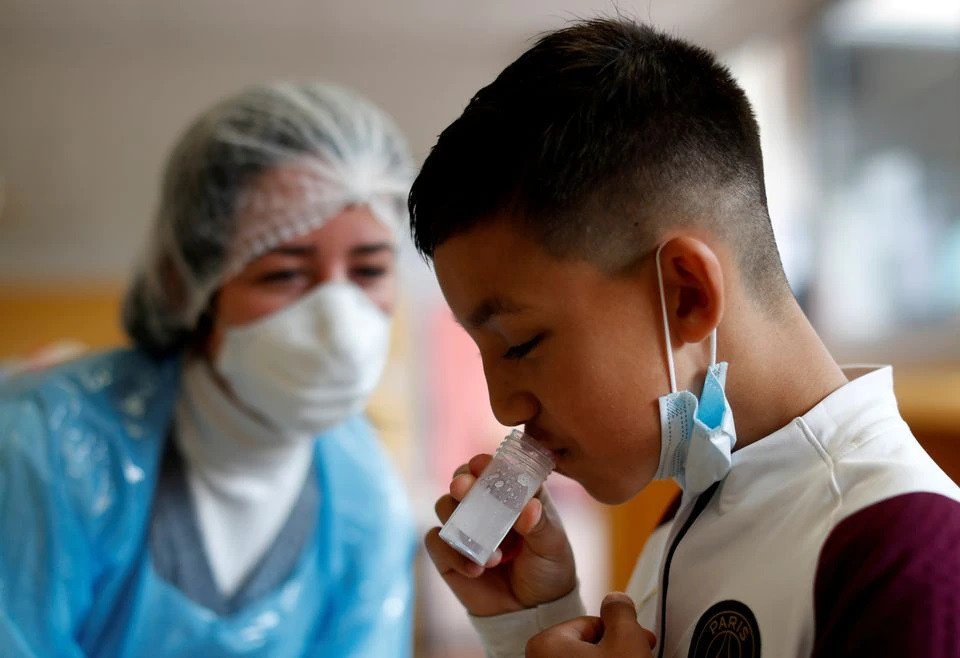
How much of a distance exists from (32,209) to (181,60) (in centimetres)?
90

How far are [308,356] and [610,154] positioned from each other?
0.70 m

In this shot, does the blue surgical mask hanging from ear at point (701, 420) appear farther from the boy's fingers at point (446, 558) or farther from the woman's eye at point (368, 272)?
the woman's eye at point (368, 272)

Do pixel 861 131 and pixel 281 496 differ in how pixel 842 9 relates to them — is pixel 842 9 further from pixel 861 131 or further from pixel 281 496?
pixel 281 496

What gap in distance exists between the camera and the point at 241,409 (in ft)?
4.09

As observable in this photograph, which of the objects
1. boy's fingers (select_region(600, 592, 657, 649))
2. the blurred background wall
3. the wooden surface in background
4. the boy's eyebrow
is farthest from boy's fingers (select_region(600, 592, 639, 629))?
the wooden surface in background

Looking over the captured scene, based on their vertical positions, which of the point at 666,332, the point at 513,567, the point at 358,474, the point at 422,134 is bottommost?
the point at 358,474

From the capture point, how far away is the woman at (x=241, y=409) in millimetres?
1109

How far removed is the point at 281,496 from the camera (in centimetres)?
129

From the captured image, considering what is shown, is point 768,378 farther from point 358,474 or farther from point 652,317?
point 358,474

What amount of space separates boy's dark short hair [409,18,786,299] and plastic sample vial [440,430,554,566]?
154 millimetres

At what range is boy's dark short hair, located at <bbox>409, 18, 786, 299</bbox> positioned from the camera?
58 cm

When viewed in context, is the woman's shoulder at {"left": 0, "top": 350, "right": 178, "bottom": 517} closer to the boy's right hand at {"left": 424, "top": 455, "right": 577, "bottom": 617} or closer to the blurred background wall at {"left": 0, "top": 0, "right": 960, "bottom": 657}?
the boy's right hand at {"left": 424, "top": 455, "right": 577, "bottom": 617}

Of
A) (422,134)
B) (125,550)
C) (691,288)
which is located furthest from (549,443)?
(422,134)

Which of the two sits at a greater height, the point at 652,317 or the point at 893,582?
the point at 652,317
